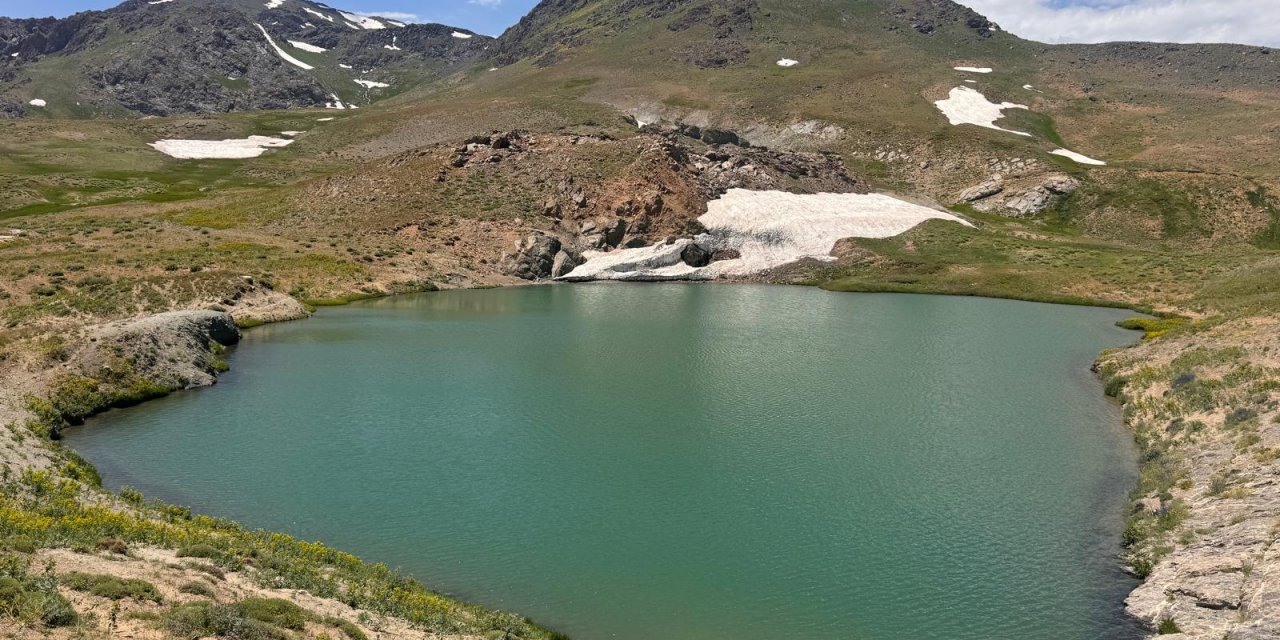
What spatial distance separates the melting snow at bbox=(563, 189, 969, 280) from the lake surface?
35.0m

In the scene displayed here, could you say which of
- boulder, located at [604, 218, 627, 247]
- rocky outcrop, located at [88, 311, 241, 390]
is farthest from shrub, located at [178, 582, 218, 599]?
boulder, located at [604, 218, 627, 247]

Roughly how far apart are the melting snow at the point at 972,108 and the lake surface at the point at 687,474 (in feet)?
376

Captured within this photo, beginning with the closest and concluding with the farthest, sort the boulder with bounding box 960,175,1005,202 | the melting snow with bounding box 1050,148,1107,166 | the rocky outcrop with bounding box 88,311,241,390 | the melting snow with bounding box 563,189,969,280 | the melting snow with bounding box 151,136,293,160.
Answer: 1. the rocky outcrop with bounding box 88,311,241,390
2. the melting snow with bounding box 563,189,969,280
3. the boulder with bounding box 960,175,1005,202
4. the melting snow with bounding box 1050,148,1107,166
5. the melting snow with bounding box 151,136,293,160

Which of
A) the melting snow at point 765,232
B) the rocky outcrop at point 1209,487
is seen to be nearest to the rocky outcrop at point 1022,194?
the melting snow at point 765,232

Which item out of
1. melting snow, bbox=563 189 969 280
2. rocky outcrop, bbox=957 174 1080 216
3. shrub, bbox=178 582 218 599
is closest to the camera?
shrub, bbox=178 582 218 599

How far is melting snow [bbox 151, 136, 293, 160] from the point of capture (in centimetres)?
14862

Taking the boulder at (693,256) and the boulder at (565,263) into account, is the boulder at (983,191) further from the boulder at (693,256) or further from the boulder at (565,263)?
the boulder at (565,263)

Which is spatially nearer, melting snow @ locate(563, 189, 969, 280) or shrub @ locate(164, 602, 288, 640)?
shrub @ locate(164, 602, 288, 640)

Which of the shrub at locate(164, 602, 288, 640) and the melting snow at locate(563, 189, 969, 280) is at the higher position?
the melting snow at locate(563, 189, 969, 280)

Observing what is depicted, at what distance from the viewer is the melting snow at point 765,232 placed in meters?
81.2

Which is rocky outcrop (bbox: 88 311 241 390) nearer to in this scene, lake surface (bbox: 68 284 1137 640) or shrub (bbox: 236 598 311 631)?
lake surface (bbox: 68 284 1137 640)

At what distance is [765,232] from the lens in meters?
85.3

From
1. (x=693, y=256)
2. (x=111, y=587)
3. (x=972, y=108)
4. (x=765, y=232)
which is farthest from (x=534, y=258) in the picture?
(x=972, y=108)

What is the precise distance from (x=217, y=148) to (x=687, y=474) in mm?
164047
